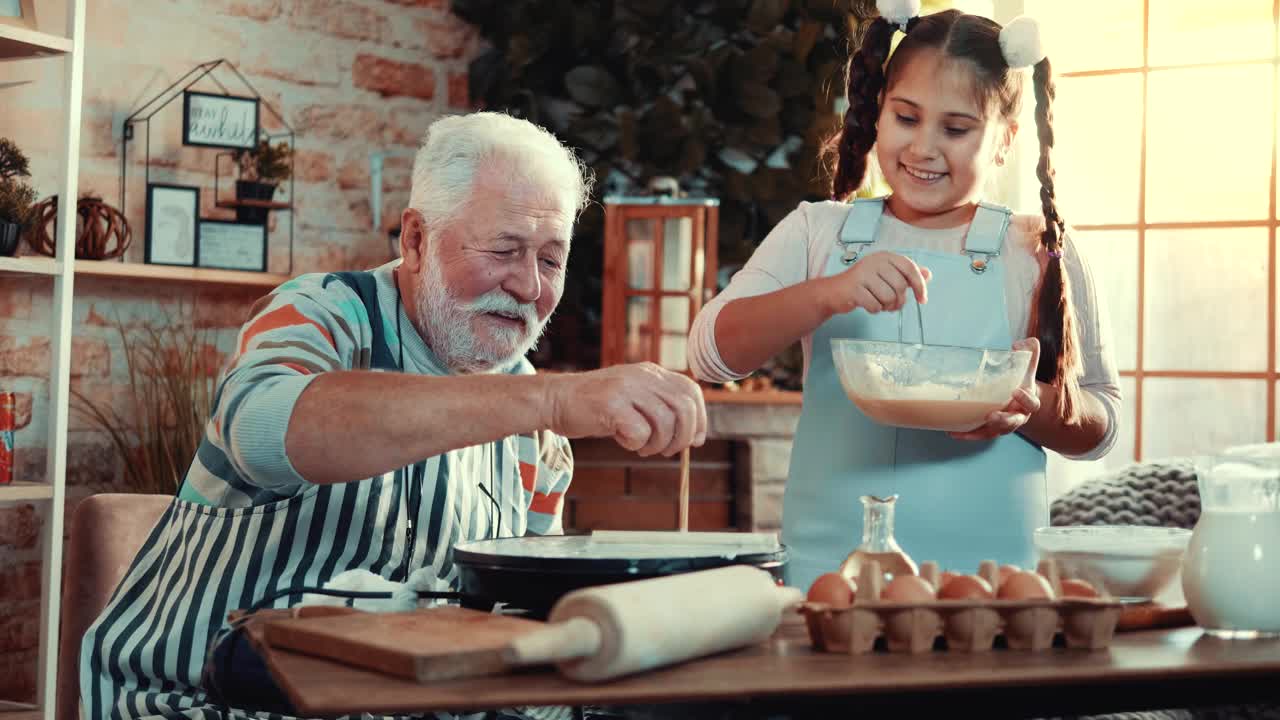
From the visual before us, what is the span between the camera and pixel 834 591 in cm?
89

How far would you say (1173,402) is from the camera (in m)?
3.70

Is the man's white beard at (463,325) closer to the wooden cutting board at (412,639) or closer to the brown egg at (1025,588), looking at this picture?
the wooden cutting board at (412,639)

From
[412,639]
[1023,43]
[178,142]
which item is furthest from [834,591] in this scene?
[178,142]

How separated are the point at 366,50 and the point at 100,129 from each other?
0.86 metres

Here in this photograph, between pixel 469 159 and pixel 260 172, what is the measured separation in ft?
7.30

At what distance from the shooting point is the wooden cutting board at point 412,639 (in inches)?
29.6

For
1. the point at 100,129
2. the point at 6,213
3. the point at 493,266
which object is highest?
the point at 100,129

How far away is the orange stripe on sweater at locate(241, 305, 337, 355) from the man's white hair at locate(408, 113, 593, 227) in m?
0.25

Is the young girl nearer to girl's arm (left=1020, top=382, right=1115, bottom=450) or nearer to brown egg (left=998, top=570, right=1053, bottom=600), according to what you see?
girl's arm (left=1020, top=382, right=1115, bottom=450)

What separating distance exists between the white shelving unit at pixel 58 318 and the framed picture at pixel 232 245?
0.47 m

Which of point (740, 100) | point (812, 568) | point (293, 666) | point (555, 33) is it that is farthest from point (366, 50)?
point (293, 666)

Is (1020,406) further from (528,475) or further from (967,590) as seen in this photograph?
(528,475)

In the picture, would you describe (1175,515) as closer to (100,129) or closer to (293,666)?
(293,666)

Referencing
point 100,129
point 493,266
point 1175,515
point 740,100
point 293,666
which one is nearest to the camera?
point 293,666
